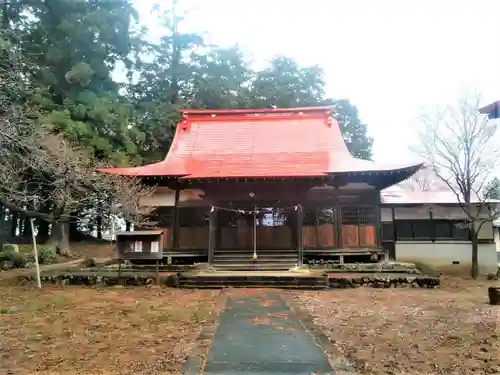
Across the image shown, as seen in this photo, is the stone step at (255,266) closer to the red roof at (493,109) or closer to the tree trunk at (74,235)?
the red roof at (493,109)

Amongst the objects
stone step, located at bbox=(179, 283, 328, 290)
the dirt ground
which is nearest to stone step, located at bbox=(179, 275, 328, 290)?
stone step, located at bbox=(179, 283, 328, 290)

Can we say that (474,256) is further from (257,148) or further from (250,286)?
(257,148)

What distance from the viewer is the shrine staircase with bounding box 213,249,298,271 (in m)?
15.1

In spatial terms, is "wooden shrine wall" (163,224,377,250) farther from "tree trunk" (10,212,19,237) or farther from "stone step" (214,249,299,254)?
"tree trunk" (10,212,19,237)

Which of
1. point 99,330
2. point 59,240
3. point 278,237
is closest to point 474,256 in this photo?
point 278,237

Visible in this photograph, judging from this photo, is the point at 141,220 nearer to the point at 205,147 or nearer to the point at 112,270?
the point at 112,270

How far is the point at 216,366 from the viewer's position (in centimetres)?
486

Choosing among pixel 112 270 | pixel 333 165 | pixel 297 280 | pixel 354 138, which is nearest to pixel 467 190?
pixel 333 165

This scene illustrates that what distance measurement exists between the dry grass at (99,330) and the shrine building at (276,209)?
5.20 metres

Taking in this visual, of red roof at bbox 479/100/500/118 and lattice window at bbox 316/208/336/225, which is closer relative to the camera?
red roof at bbox 479/100/500/118

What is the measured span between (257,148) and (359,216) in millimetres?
5849

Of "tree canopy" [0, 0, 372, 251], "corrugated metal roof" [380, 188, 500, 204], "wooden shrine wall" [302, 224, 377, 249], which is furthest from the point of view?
"corrugated metal roof" [380, 188, 500, 204]

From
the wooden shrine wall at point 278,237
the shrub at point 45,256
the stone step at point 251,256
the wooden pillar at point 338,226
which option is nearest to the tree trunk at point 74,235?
the shrub at point 45,256

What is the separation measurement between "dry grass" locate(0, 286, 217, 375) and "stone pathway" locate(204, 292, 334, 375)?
0.48 metres
